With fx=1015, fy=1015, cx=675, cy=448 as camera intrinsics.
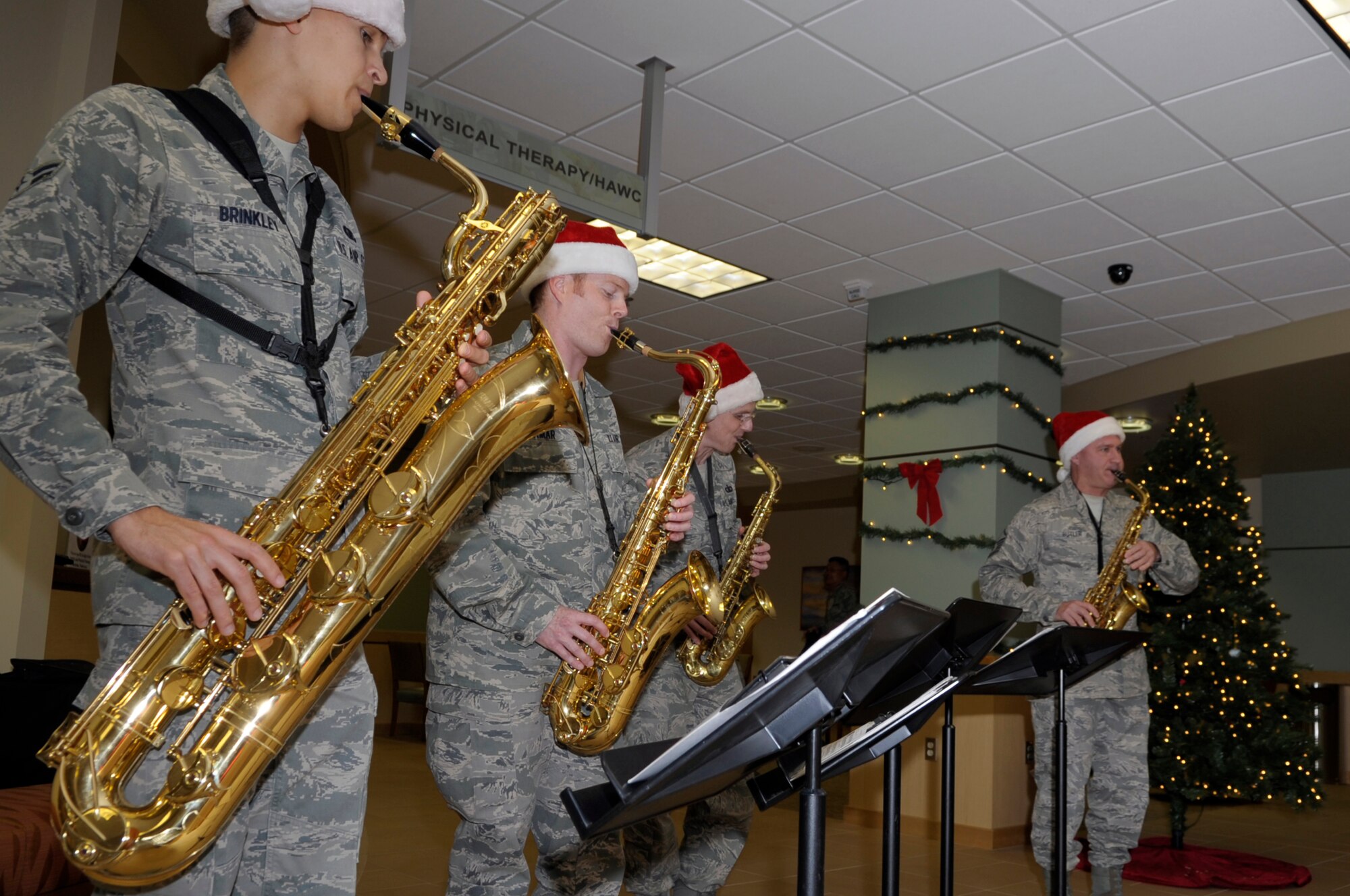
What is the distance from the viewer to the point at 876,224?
20.2 ft

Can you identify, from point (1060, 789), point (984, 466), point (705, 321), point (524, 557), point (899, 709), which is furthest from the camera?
point (705, 321)

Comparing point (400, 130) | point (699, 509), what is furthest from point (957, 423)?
point (400, 130)

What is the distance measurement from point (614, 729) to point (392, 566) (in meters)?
1.25

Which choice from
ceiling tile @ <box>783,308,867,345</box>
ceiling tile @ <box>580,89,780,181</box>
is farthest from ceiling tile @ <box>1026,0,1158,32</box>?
ceiling tile @ <box>783,308,867,345</box>

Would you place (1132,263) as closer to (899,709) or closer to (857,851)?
(857,851)

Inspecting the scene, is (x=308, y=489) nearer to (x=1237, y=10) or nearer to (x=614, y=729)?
(x=614, y=729)

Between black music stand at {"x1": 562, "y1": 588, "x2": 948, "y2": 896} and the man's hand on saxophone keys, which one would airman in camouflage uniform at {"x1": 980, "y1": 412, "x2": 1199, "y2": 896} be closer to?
the man's hand on saxophone keys

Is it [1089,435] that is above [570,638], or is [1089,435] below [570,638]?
above

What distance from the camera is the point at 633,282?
10.3ft

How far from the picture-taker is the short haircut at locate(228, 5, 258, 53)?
1.74m

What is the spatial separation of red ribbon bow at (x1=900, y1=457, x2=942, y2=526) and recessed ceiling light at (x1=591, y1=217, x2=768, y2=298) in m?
1.74

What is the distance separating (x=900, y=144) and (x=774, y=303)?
2.64m

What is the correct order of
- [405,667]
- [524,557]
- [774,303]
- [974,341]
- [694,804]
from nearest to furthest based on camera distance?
[524,557]
[694,804]
[974,341]
[774,303]
[405,667]

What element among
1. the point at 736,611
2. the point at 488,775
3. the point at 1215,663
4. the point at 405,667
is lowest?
the point at 405,667
